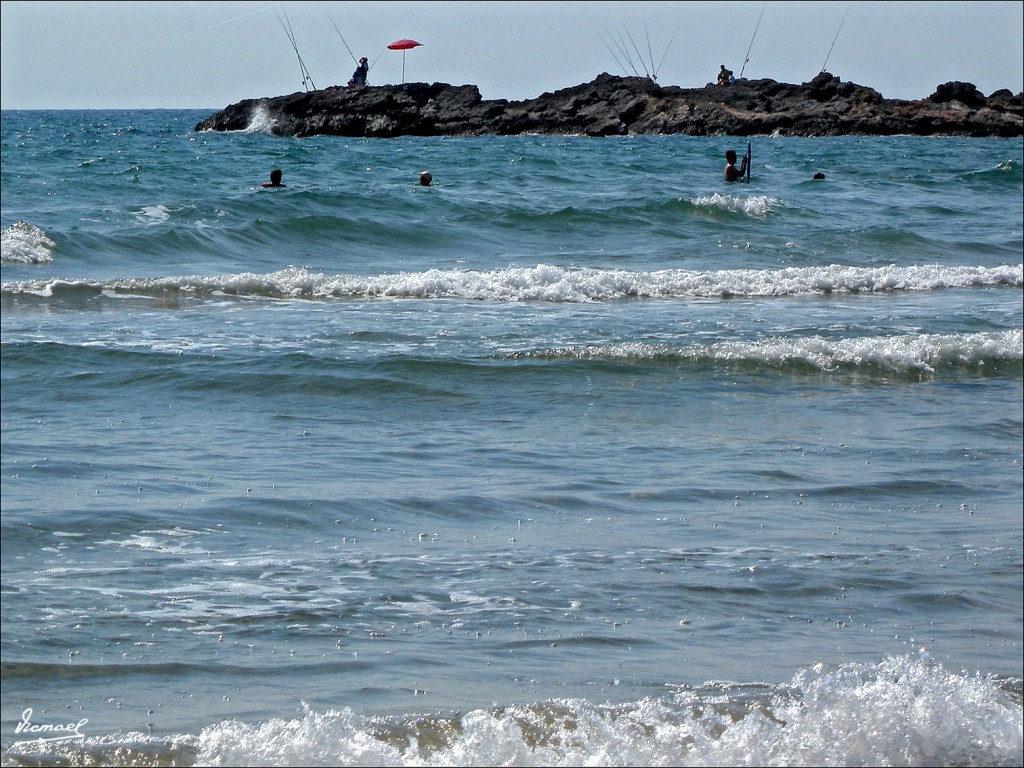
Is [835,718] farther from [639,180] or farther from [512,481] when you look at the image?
[639,180]

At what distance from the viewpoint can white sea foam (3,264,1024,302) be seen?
385 inches

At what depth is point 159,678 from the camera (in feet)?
9.66

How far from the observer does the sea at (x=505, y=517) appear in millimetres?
2809

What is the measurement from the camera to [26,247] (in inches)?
417

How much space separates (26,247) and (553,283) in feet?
15.2

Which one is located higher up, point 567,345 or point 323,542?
point 567,345

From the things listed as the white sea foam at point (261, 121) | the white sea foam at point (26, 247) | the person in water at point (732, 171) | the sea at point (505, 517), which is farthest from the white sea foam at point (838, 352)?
the white sea foam at point (261, 121)

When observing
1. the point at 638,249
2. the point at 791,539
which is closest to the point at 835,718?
the point at 791,539

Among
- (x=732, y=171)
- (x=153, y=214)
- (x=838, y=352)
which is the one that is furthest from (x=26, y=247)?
(x=732, y=171)

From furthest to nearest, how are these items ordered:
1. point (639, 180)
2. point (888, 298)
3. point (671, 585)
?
point (639, 180), point (888, 298), point (671, 585)

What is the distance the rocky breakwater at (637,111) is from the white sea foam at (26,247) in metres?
35.7

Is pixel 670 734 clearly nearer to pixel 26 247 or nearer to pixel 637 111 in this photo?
pixel 26 247

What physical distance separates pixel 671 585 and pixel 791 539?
2.13ft

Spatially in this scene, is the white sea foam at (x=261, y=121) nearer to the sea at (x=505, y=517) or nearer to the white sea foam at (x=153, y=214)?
the white sea foam at (x=153, y=214)
